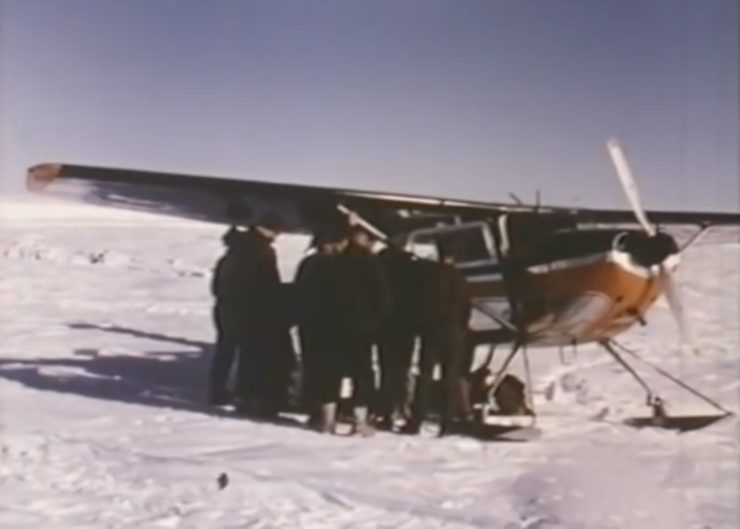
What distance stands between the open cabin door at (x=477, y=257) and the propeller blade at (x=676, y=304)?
0.92 ft

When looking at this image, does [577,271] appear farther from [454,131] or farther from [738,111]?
[738,111]

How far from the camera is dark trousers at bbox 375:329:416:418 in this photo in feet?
7.20

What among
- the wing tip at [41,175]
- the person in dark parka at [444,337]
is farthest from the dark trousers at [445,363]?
the wing tip at [41,175]

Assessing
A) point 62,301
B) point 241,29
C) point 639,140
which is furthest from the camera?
point 639,140

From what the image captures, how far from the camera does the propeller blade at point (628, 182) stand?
2266 millimetres

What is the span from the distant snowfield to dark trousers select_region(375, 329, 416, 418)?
0.06 meters

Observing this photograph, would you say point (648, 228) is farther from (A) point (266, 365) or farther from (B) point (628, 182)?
(A) point (266, 365)

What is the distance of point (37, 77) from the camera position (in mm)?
2061

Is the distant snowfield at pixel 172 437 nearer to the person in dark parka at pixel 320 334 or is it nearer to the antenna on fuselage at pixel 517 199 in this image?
the person in dark parka at pixel 320 334

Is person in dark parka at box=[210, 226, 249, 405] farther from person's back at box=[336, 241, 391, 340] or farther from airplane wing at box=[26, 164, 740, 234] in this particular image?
person's back at box=[336, 241, 391, 340]

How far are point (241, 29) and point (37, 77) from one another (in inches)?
13.5

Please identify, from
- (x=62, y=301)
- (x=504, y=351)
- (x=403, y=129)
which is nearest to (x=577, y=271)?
(x=504, y=351)

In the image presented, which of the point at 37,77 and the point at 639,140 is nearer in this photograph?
the point at 37,77

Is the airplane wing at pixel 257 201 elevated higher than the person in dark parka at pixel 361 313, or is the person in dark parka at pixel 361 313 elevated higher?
the airplane wing at pixel 257 201
